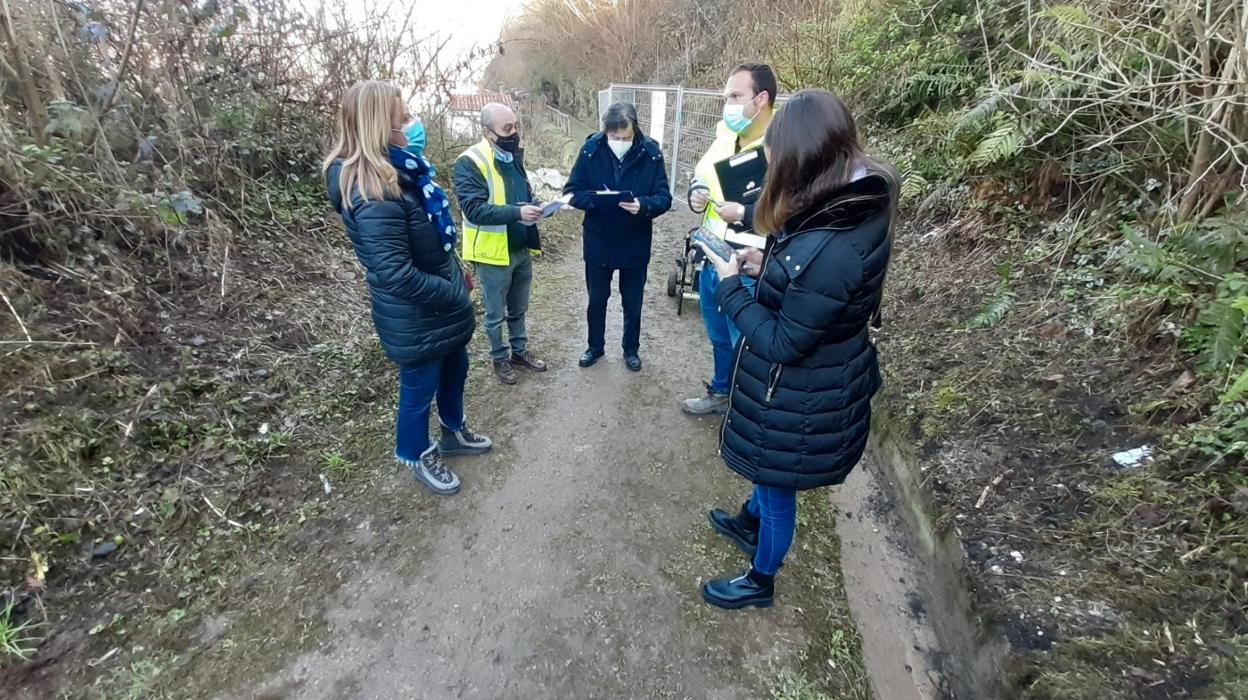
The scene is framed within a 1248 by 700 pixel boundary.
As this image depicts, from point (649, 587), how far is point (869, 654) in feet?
3.18

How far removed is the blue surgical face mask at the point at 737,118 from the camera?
310cm

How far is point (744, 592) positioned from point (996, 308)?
8.43 feet

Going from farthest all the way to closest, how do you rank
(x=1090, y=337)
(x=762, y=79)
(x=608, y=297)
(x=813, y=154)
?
(x=608, y=297)
(x=1090, y=337)
(x=762, y=79)
(x=813, y=154)

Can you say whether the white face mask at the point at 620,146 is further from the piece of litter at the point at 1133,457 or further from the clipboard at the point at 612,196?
the piece of litter at the point at 1133,457

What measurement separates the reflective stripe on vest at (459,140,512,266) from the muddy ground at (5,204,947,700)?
1.15 metres

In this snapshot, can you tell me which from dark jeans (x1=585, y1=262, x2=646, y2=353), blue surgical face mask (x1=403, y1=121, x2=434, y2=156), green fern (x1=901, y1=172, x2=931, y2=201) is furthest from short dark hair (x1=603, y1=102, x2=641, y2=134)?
green fern (x1=901, y1=172, x2=931, y2=201)

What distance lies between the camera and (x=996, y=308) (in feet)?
11.8

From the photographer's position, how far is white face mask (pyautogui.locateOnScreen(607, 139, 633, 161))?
3602 mm

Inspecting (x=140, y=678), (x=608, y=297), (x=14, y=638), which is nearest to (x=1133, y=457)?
(x=608, y=297)

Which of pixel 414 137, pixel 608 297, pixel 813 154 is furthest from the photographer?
pixel 608 297

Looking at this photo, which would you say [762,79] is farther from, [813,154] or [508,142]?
[813,154]

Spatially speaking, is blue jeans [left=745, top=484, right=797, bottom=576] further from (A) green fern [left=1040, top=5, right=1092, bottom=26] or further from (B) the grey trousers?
(A) green fern [left=1040, top=5, right=1092, bottom=26]

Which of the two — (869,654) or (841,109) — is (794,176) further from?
(869,654)

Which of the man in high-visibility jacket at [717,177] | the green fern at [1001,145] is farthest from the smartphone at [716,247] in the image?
the green fern at [1001,145]
